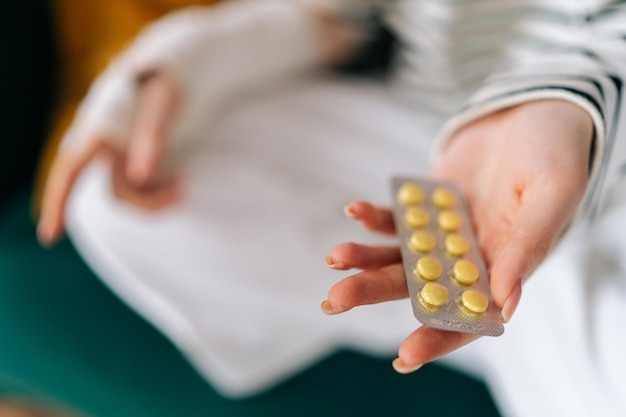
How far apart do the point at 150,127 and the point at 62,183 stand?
0.07 metres

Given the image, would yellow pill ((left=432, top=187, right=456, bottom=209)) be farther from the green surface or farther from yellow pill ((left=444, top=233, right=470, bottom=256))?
the green surface

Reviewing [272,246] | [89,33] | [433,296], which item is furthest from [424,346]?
[89,33]

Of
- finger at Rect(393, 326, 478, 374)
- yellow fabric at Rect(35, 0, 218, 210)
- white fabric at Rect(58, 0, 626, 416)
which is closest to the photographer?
finger at Rect(393, 326, 478, 374)

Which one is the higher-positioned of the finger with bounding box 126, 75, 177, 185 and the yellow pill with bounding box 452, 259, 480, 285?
the yellow pill with bounding box 452, 259, 480, 285

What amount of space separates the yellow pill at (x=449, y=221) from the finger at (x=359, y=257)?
39 millimetres

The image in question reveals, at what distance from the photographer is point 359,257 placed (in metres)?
0.26

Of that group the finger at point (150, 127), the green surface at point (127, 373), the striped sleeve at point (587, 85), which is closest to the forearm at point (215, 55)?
the finger at point (150, 127)

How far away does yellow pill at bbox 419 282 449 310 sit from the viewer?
0.82 feet

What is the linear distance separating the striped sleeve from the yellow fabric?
1.19ft

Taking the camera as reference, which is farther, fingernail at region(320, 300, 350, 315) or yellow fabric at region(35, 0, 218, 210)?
yellow fabric at region(35, 0, 218, 210)

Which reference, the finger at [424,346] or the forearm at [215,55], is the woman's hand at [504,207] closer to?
the finger at [424,346]

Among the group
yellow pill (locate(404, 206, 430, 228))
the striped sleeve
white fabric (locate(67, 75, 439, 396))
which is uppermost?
the striped sleeve

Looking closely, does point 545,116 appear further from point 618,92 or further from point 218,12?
point 218,12

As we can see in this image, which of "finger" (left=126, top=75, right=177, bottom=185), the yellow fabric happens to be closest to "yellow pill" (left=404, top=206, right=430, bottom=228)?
"finger" (left=126, top=75, right=177, bottom=185)
